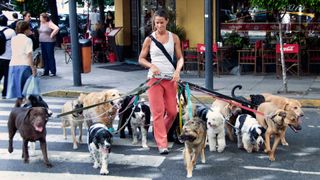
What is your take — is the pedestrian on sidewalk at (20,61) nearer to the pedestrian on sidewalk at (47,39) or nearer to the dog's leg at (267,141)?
the dog's leg at (267,141)

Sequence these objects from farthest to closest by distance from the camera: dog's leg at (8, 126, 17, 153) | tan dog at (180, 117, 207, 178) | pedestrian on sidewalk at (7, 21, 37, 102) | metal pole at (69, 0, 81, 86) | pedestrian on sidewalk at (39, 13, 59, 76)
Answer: pedestrian on sidewalk at (39, 13, 59, 76), metal pole at (69, 0, 81, 86), pedestrian on sidewalk at (7, 21, 37, 102), dog's leg at (8, 126, 17, 153), tan dog at (180, 117, 207, 178)

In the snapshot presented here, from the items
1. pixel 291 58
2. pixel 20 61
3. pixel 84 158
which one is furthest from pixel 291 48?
pixel 84 158

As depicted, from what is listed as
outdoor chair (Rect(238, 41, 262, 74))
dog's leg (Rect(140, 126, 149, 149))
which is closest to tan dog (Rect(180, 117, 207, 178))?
dog's leg (Rect(140, 126, 149, 149))

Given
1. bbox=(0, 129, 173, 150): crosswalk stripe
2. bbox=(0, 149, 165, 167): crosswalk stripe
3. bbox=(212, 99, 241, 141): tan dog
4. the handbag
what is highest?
the handbag

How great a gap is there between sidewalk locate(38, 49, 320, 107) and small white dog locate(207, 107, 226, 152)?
168 inches

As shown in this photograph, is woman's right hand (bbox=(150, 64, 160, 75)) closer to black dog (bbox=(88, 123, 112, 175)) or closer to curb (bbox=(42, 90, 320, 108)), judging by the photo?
black dog (bbox=(88, 123, 112, 175))

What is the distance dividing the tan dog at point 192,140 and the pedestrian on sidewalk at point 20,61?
3.88 meters

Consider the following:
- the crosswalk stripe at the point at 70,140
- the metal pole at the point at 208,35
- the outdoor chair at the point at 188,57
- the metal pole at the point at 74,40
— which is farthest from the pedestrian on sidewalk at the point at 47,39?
the crosswalk stripe at the point at 70,140

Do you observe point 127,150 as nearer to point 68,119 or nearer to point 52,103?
point 68,119

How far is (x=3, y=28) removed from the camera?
11797 millimetres

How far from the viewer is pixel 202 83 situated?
1359cm

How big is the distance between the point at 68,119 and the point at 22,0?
18169mm

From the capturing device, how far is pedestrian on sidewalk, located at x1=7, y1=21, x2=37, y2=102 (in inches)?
357

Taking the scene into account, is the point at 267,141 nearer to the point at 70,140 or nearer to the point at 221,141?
the point at 221,141
